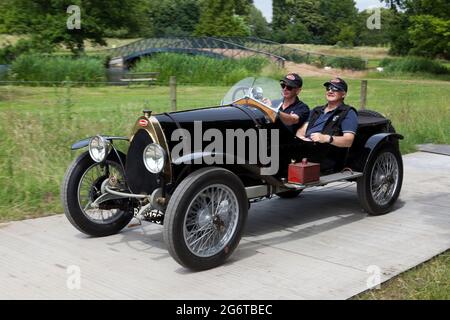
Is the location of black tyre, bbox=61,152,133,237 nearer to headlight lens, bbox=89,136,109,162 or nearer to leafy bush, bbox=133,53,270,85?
headlight lens, bbox=89,136,109,162

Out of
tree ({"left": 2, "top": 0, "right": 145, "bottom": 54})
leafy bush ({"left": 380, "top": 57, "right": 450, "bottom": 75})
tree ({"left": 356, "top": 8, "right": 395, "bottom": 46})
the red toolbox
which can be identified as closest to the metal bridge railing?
tree ({"left": 2, "top": 0, "right": 145, "bottom": 54})

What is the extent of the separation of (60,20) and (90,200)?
1779 inches

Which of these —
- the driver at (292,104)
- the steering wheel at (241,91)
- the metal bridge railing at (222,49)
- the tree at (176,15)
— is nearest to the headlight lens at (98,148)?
the steering wheel at (241,91)

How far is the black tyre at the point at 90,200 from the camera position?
523cm

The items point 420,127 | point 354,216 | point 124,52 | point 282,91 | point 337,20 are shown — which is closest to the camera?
point 282,91

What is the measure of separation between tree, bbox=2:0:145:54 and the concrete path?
42.6 m

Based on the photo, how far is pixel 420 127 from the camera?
12227mm

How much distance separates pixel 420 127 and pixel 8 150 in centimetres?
816

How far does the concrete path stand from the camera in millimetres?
4227

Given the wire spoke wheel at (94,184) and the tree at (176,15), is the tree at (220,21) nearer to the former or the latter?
the tree at (176,15)

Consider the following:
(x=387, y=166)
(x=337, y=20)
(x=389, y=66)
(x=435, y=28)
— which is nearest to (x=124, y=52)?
(x=389, y=66)

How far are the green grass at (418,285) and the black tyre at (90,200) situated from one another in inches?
87.2
